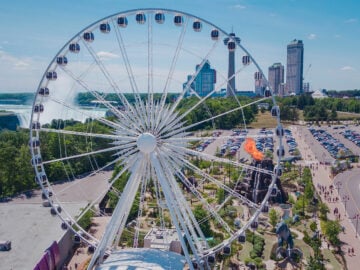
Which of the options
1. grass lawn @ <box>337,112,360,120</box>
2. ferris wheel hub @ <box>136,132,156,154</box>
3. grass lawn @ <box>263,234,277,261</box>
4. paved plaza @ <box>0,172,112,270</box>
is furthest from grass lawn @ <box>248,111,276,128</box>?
ferris wheel hub @ <box>136,132,156,154</box>

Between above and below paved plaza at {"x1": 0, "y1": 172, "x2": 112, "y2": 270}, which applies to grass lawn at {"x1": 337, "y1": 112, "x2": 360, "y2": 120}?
above

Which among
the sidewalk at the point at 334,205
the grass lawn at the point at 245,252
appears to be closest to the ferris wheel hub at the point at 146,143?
the grass lawn at the point at 245,252

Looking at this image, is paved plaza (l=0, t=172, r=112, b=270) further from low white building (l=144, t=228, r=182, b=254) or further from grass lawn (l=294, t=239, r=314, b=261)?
grass lawn (l=294, t=239, r=314, b=261)

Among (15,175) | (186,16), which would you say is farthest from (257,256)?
(15,175)

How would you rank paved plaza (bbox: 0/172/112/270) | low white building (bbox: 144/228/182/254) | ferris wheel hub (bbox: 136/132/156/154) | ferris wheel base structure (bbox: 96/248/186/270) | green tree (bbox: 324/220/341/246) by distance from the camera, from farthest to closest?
1. green tree (bbox: 324/220/341/246)
2. low white building (bbox: 144/228/182/254)
3. paved plaza (bbox: 0/172/112/270)
4. ferris wheel hub (bbox: 136/132/156/154)
5. ferris wheel base structure (bbox: 96/248/186/270)

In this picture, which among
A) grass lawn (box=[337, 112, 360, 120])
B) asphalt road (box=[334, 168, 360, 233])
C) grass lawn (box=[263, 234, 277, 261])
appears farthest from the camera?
grass lawn (box=[337, 112, 360, 120])

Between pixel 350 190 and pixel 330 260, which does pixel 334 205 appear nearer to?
pixel 350 190
